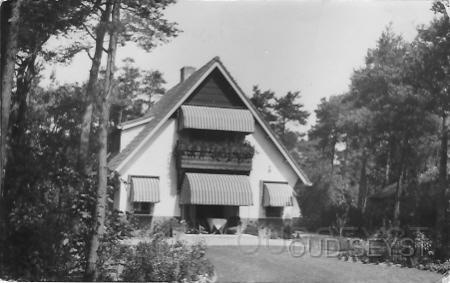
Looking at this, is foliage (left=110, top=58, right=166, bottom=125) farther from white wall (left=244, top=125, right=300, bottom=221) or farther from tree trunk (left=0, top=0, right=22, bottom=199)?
white wall (left=244, top=125, right=300, bottom=221)

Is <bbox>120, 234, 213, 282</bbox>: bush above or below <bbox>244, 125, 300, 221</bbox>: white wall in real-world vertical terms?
below

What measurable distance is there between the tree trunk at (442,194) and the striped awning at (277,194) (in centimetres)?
274

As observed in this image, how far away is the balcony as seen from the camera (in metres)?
9.26

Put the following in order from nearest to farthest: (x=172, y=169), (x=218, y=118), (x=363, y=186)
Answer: (x=172, y=169) < (x=218, y=118) < (x=363, y=186)

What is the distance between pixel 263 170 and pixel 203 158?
49.4 inches

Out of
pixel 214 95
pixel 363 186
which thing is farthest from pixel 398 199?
pixel 214 95

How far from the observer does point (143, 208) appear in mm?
8695

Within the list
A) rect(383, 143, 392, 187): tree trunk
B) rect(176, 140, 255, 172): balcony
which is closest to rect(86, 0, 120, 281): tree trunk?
rect(176, 140, 255, 172): balcony

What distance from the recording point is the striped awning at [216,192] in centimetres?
926

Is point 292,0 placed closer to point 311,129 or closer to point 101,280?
point 311,129

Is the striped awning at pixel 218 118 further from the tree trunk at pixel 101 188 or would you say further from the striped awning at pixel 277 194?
the tree trunk at pixel 101 188

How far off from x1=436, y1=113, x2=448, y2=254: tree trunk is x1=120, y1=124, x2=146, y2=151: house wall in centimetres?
552

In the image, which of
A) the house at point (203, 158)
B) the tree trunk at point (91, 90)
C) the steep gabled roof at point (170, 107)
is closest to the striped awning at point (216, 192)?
the house at point (203, 158)

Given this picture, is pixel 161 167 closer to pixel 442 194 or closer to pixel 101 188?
pixel 101 188
